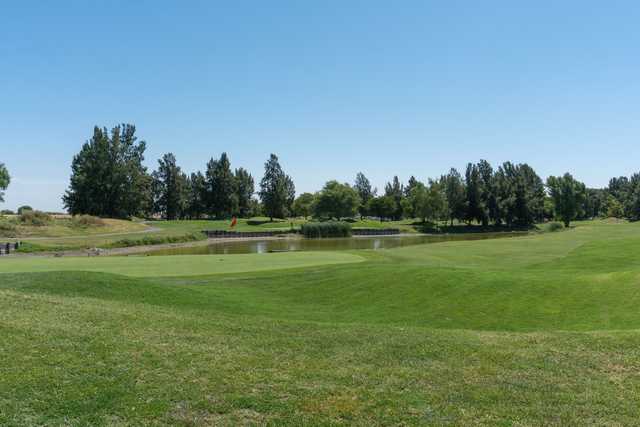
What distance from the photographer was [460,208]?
4651 inches

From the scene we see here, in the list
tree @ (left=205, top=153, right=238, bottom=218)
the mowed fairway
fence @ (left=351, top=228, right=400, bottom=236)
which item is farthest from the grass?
tree @ (left=205, top=153, right=238, bottom=218)

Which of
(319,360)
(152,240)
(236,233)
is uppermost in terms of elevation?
(236,233)

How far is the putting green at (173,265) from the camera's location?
87.9 ft

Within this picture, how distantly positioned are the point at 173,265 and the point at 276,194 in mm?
100371

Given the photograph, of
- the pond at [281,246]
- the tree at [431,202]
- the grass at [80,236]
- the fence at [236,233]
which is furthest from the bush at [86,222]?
the tree at [431,202]

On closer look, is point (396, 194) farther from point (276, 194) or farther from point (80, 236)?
point (80, 236)

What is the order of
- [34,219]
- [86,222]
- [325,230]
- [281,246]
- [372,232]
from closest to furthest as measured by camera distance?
[281,246] → [34,219] → [86,222] → [325,230] → [372,232]

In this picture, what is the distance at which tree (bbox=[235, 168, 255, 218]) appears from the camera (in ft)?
467

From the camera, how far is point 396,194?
154125mm

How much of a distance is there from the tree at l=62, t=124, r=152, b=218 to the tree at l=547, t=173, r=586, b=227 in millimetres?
99900

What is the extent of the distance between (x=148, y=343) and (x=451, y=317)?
10.2 meters

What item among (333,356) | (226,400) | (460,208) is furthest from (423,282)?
(460,208)

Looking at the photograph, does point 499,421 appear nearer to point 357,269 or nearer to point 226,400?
point 226,400

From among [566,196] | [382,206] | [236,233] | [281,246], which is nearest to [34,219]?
[236,233]
